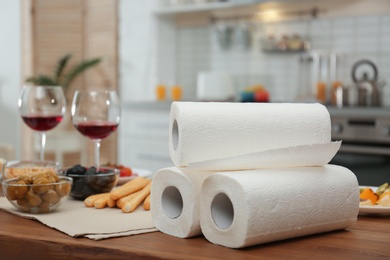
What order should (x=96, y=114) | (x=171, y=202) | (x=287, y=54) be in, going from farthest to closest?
(x=287, y=54)
(x=96, y=114)
(x=171, y=202)

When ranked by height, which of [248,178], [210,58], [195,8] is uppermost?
[195,8]

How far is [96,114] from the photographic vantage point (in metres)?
1.41

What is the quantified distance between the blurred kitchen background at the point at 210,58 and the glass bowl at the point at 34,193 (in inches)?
104

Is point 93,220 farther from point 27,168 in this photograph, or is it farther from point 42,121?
point 42,121

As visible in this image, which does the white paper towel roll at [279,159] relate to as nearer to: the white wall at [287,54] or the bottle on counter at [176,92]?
the white wall at [287,54]

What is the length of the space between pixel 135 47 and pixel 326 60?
1526 millimetres

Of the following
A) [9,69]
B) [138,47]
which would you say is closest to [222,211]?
[138,47]

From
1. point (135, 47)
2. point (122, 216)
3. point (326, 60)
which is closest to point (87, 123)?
point (122, 216)

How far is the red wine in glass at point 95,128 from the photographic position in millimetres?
1415

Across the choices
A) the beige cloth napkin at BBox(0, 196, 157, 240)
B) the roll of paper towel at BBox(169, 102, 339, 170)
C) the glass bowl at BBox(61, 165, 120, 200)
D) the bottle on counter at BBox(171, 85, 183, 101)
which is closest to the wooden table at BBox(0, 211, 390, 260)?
the beige cloth napkin at BBox(0, 196, 157, 240)

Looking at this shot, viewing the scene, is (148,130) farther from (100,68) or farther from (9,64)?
(9,64)

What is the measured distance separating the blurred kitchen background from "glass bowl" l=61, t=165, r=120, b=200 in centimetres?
246

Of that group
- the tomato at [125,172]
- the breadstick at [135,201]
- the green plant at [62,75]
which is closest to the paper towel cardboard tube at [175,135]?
the breadstick at [135,201]

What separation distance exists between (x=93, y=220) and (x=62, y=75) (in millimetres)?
4386
